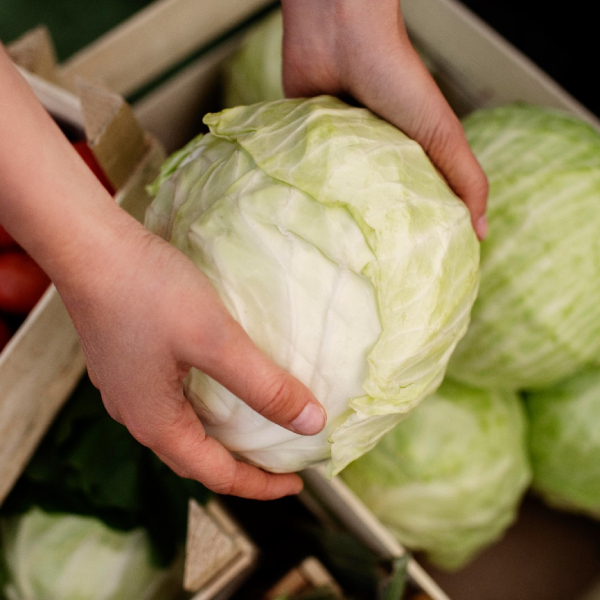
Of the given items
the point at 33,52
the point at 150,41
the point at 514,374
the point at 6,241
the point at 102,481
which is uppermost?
the point at 33,52

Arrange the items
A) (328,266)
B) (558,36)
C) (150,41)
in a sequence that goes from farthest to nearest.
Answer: (558,36) < (150,41) < (328,266)

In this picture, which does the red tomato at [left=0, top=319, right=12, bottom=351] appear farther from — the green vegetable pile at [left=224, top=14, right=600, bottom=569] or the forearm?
the green vegetable pile at [left=224, top=14, right=600, bottom=569]

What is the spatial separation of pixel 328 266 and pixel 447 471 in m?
0.66

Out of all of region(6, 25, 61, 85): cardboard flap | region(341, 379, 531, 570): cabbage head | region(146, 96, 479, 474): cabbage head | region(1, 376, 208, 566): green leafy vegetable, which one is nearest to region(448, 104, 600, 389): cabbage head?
region(341, 379, 531, 570): cabbage head

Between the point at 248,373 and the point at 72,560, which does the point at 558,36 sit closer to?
the point at 248,373

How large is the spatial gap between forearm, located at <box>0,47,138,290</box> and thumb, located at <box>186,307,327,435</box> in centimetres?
15

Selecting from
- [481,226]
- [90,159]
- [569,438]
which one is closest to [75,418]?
[90,159]

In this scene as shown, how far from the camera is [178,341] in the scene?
1.82 ft

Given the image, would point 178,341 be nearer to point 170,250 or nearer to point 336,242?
point 170,250

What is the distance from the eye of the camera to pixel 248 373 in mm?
557

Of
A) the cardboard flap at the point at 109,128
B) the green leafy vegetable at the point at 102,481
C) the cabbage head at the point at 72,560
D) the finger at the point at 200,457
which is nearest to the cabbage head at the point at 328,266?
the finger at the point at 200,457

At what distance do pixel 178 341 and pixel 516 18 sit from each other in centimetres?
194

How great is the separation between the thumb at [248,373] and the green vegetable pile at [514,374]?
21.8 inches

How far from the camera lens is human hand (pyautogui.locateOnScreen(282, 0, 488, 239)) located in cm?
78
